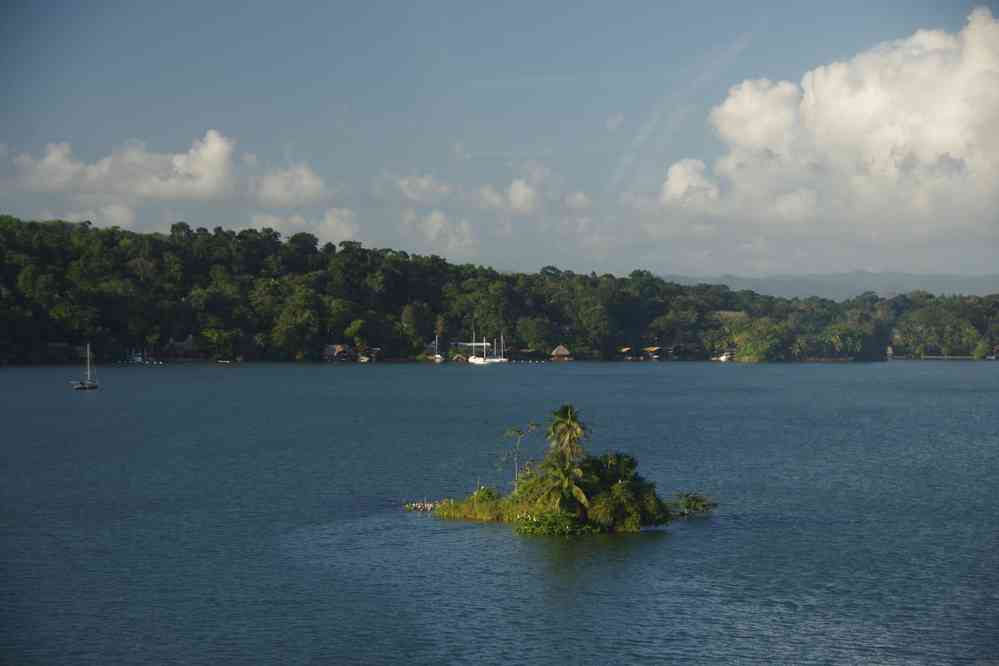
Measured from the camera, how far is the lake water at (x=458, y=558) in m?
37.4

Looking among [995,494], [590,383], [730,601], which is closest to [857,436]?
[995,494]

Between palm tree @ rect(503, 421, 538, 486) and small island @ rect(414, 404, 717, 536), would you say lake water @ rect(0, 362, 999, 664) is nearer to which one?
small island @ rect(414, 404, 717, 536)

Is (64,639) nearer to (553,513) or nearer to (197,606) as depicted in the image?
(197,606)

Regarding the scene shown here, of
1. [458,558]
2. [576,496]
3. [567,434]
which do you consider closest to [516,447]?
[576,496]

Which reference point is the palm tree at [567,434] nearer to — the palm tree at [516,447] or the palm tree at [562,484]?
the palm tree at [562,484]

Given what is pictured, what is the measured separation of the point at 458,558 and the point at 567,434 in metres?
7.76

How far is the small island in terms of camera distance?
5181cm

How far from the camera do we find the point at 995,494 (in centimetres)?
6762

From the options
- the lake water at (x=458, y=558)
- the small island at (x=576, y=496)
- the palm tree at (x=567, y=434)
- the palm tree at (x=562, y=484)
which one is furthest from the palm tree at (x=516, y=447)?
the palm tree at (x=562, y=484)

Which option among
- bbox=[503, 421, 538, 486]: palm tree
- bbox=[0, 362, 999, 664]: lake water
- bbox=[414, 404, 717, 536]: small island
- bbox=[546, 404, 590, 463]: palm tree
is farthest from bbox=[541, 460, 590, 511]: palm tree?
bbox=[0, 362, 999, 664]: lake water

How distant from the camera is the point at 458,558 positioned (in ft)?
157

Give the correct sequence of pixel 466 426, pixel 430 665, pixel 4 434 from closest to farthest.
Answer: pixel 430 665
pixel 4 434
pixel 466 426

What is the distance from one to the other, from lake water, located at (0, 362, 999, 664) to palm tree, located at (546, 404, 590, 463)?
13.9 ft

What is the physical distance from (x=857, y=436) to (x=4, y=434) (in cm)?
7550
